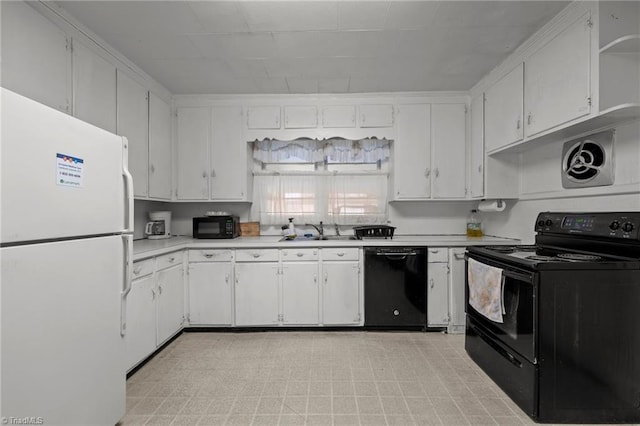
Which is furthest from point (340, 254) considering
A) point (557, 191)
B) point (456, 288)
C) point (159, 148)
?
point (159, 148)

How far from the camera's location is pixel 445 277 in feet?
10.6

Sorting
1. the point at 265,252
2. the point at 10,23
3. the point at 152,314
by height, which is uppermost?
the point at 10,23

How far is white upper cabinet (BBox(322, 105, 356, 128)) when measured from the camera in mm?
3619

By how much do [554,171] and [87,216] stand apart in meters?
3.28

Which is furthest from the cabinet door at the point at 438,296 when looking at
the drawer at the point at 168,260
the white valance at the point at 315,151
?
the drawer at the point at 168,260

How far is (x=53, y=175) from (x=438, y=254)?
3032mm

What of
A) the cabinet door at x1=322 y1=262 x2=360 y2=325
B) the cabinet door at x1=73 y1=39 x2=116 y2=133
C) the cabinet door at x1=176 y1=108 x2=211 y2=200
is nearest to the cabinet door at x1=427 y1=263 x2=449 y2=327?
the cabinet door at x1=322 y1=262 x2=360 y2=325

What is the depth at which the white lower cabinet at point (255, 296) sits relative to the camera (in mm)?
3271

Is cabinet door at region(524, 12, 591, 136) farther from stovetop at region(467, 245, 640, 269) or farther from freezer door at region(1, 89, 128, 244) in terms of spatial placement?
freezer door at region(1, 89, 128, 244)

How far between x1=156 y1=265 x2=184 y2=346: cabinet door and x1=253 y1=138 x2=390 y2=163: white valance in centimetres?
164

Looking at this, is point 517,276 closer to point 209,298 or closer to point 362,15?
point 362,15

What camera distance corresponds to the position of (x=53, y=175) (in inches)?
50.8

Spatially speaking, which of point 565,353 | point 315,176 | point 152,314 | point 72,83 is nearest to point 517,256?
point 565,353

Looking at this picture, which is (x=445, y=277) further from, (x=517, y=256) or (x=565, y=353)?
(x=565, y=353)
